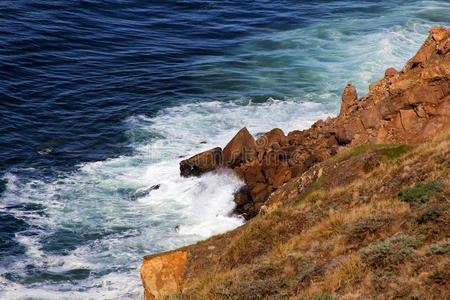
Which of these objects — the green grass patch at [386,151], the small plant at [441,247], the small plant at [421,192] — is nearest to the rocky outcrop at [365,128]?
the green grass patch at [386,151]

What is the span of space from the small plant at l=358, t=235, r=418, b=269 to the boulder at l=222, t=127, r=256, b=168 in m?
14.9

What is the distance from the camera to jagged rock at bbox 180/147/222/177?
1035 inches

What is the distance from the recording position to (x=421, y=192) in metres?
12.8

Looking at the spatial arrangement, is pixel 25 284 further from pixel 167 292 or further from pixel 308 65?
pixel 308 65

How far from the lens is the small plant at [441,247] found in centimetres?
983

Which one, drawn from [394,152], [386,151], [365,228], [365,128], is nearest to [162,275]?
[365,228]

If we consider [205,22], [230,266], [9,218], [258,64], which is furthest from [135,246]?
[205,22]

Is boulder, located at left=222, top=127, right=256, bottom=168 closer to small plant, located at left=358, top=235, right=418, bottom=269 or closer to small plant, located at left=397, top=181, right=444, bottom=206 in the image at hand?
small plant, located at left=397, top=181, right=444, bottom=206

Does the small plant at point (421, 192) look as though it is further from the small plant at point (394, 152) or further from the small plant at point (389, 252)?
the small plant at point (394, 152)

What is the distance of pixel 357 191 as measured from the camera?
14.9m

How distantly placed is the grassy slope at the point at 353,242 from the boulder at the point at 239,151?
27.9 ft

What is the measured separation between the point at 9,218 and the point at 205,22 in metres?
39.7

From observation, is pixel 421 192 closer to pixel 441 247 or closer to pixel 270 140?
pixel 441 247

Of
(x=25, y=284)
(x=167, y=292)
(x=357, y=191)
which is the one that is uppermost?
(x=357, y=191)
